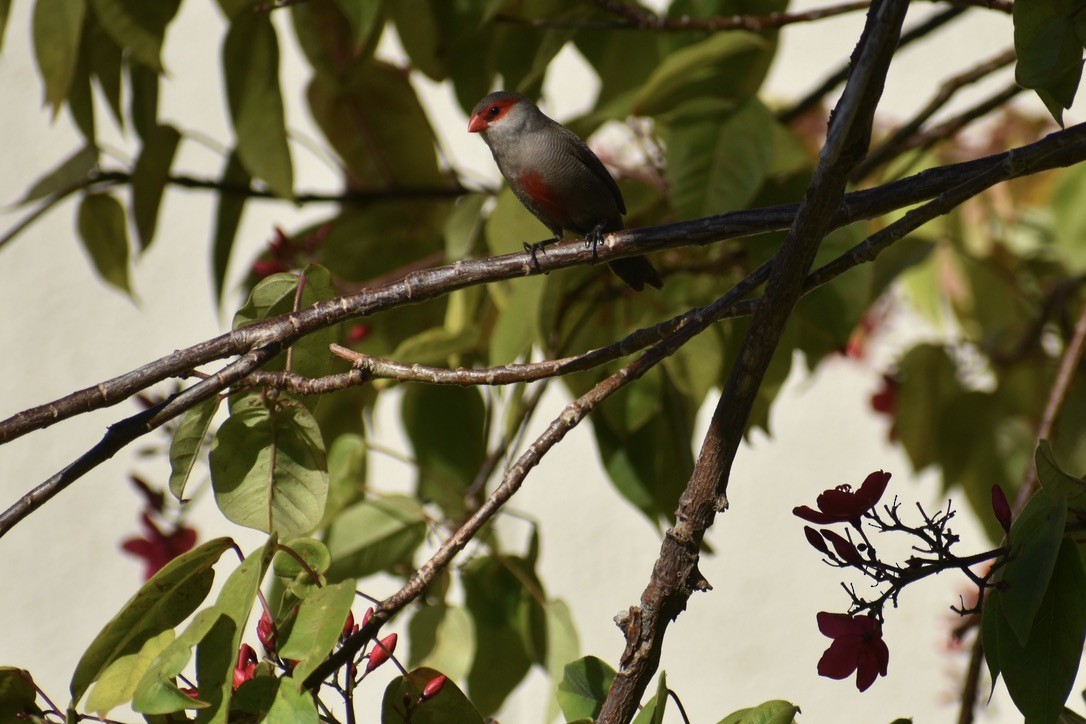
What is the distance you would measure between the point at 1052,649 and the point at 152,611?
2.59ft

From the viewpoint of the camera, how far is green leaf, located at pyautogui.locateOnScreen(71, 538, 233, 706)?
1.02 m

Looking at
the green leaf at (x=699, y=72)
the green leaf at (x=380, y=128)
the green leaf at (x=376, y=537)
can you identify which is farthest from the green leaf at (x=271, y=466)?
the green leaf at (x=380, y=128)

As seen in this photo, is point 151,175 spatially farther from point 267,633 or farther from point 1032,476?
point 1032,476

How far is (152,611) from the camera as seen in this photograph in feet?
3.44

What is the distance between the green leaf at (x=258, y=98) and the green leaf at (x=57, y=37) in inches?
9.3

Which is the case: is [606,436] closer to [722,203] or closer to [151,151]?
[722,203]

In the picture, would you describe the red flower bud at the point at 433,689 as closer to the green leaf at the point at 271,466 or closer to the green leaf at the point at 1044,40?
the green leaf at the point at 271,466

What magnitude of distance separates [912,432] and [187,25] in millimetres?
2535

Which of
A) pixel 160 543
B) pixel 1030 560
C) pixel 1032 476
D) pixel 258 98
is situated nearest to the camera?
pixel 1030 560

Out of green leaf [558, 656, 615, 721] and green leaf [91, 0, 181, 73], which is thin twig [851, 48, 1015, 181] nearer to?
green leaf [558, 656, 615, 721]

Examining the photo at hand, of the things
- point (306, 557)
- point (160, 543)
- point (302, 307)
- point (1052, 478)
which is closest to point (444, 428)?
point (160, 543)

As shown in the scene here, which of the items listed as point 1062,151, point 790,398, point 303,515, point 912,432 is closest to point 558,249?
point 303,515

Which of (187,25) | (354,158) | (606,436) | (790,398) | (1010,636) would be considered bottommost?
(1010,636)

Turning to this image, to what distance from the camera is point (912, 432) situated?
237 centimetres
